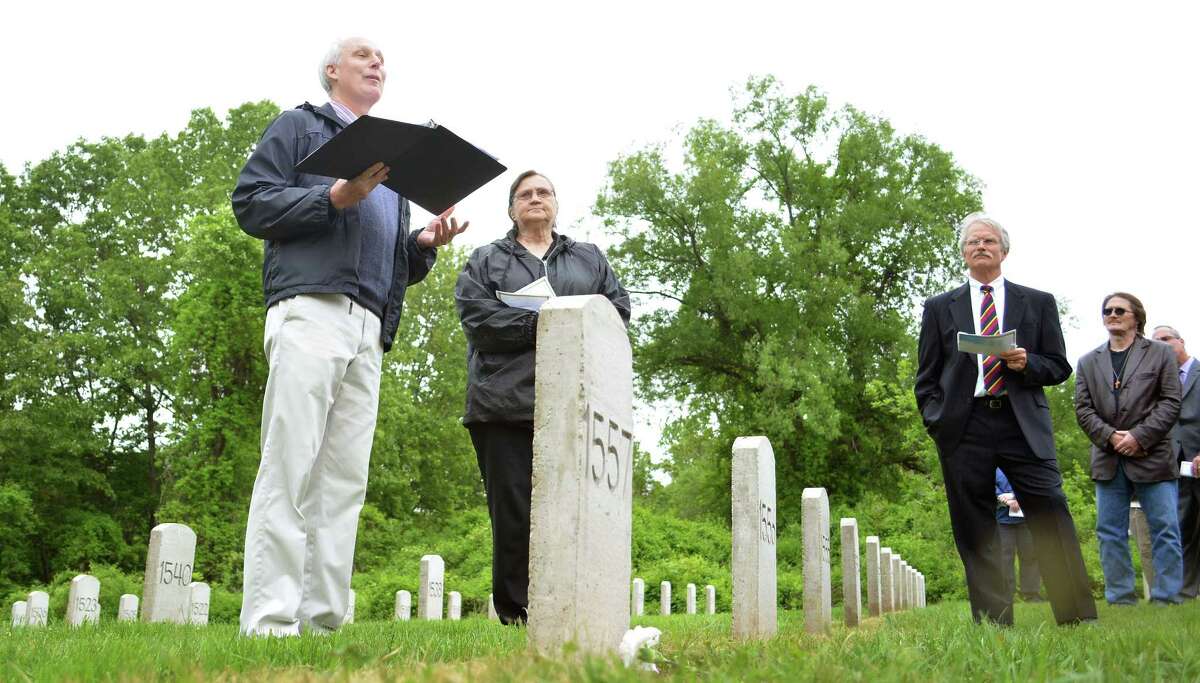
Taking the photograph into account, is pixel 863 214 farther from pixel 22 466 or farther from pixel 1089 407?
pixel 22 466

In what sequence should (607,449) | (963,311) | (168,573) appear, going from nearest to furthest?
(607,449), (963,311), (168,573)

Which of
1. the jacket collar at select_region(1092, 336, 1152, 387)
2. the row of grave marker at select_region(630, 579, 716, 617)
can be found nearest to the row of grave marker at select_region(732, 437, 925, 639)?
the jacket collar at select_region(1092, 336, 1152, 387)

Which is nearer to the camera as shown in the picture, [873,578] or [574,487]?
[574,487]

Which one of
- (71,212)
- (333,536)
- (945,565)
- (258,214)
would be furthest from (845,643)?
(71,212)

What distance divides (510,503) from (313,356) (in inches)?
64.0

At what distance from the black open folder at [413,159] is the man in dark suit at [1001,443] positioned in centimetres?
309

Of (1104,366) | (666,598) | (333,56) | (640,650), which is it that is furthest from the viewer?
(666,598)

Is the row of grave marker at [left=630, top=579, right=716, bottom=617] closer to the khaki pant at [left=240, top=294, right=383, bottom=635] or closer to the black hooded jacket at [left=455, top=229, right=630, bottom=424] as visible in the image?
the black hooded jacket at [left=455, top=229, right=630, bottom=424]

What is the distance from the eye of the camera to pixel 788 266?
2959 centimetres

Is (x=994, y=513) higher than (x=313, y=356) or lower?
lower

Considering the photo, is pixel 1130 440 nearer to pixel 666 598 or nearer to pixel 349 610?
pixel 349 610

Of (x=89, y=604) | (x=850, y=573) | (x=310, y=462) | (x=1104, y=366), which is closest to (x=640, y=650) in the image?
(x=310, y=462)

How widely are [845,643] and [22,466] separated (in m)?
29.9

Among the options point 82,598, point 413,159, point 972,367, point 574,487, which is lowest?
point 82,598
